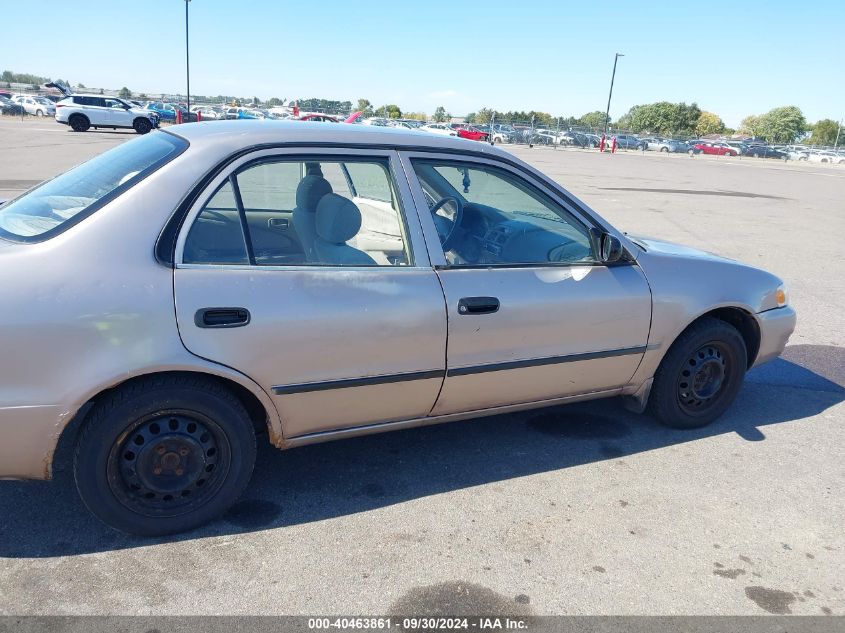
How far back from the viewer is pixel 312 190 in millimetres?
3262

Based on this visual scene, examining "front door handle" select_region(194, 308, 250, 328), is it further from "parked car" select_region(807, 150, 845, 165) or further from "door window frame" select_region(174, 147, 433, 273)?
"parked car" select_region(807, 150, 845, 165)

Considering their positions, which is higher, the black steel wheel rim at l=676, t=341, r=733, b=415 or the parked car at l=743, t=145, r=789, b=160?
the parked car at l=743, t=145, r=789, b=160

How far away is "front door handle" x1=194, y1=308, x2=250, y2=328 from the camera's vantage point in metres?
2.56

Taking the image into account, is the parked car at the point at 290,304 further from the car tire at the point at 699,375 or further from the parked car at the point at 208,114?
the parked car at the point at 208,114

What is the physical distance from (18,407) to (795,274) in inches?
335

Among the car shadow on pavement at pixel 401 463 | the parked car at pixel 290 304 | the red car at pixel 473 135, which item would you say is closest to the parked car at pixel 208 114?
the red car at pixel 473 135

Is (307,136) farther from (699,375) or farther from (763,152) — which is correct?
(763,152)

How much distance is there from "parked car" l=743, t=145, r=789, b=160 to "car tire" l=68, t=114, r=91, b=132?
181 feet

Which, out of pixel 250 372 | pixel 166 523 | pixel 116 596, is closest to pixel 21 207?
pixel 250 372

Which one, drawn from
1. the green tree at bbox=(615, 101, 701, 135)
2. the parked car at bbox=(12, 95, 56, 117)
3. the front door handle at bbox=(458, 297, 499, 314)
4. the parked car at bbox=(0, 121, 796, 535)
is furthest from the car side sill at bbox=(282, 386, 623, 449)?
the green tree at bbox=(615, 101, 701, 135)

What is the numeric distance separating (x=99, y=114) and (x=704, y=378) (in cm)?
3483

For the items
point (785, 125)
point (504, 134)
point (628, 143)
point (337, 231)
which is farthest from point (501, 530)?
point (785, 125)

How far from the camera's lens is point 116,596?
2.43 metres

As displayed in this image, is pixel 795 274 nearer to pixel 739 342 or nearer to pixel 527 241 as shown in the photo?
pixel 739 342
